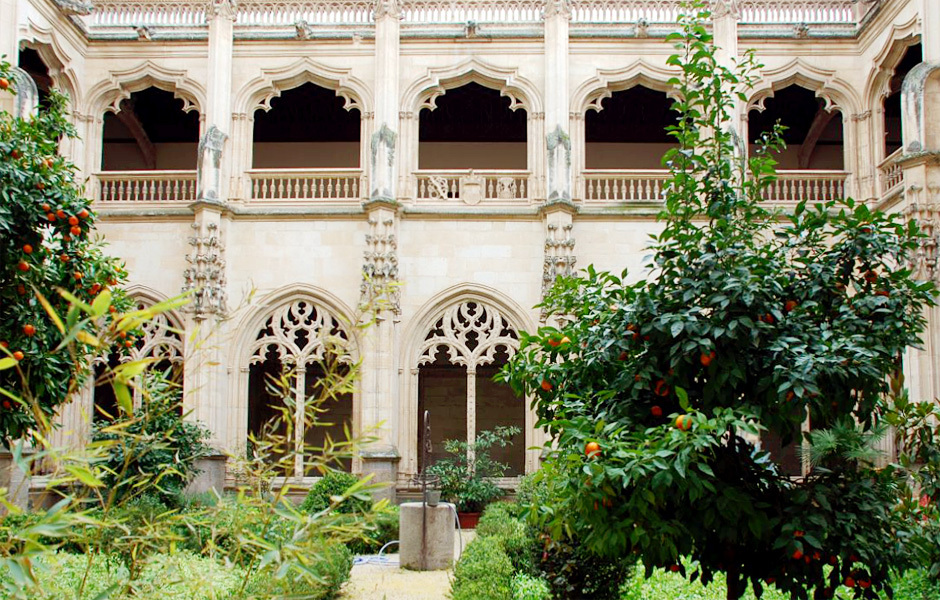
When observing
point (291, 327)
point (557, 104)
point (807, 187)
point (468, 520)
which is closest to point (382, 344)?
point (291, 327)

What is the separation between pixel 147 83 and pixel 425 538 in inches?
454

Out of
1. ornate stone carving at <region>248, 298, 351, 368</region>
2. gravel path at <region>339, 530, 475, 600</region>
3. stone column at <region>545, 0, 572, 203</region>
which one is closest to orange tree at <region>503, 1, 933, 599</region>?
gravel path at <region>339, 530, 475, 600</region>

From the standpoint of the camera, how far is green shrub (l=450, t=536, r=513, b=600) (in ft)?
25.1

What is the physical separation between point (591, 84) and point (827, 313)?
1389 centimetres

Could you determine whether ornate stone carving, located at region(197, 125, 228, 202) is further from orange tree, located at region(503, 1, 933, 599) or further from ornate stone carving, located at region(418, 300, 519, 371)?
orange tree, located at region(503, 1, 933, 599)

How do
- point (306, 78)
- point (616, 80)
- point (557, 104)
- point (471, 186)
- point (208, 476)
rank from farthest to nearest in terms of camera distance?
point (306, 78) → point (616, 80) → point (471, 186) → point (557, 104) → point (208, 476)

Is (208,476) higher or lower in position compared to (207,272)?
lower

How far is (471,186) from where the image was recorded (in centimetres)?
1828

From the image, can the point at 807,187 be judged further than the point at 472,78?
No

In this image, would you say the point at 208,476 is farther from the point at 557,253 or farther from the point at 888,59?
the point at 888,59

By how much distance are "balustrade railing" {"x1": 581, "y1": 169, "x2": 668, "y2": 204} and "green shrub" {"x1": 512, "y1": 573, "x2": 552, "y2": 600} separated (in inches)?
376

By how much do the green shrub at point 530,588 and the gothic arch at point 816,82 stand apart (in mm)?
11744

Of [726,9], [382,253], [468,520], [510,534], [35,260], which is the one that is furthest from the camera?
[726,9]

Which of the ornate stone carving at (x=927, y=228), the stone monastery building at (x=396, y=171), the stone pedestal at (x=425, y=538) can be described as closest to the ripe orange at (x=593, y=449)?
the stone pedestal at (x=425, y=538)
